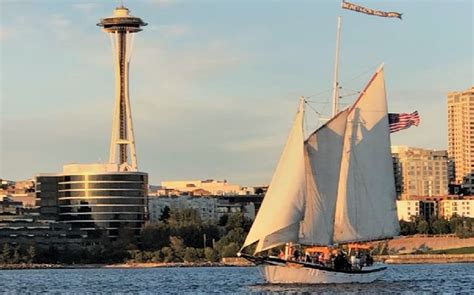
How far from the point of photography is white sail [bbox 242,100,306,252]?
97812 millimetres

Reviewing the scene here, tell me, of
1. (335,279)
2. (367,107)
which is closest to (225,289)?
(335,279)

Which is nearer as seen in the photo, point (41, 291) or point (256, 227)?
point (256, 227)

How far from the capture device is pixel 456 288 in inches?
4242

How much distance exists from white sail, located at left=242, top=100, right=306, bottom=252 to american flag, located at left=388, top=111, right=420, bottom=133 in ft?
52.4

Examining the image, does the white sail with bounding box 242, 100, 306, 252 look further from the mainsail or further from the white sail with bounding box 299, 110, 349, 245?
the white sail with bounding box 299, 110, 349, 245

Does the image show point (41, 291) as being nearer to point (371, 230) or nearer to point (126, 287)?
point (126, 287)

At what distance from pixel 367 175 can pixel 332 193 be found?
387cm

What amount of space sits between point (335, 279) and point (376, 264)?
11.0 meters

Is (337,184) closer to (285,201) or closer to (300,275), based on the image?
(285,201)

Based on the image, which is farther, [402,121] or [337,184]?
[402,121]

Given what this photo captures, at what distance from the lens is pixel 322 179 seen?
103875mm

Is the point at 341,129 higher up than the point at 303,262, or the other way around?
the point at 341,129

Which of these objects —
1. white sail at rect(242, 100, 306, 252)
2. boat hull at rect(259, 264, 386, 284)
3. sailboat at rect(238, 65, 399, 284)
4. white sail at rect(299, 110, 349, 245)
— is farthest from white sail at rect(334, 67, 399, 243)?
white sail at rect(242, 100, 306, 252)

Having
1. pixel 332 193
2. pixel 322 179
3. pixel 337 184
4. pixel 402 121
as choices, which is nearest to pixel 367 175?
pixel 337 184
